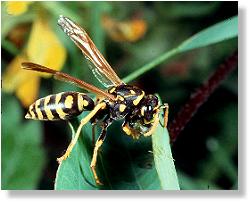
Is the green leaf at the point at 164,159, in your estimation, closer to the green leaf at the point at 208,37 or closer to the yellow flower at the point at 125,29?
the green leaf at the point at 208,37

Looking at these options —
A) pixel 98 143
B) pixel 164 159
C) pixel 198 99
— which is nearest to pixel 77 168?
pixel 98 143

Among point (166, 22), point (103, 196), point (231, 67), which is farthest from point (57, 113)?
point (166, 22)

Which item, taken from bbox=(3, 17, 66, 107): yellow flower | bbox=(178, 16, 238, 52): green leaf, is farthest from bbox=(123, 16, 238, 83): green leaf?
bbox=(3, 17, 66, 107): yellow flower

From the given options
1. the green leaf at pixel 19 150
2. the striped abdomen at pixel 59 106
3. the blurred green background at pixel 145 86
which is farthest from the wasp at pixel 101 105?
the green leaf at pixel 19 150

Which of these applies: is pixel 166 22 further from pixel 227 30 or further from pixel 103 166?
pixel 103 166

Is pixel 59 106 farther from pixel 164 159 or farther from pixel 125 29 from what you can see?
pixel 125 29

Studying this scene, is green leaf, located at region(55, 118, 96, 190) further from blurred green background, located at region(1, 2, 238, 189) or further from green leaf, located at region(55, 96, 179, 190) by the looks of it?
blurred green background, located at region(1, 2, 238, 189)
